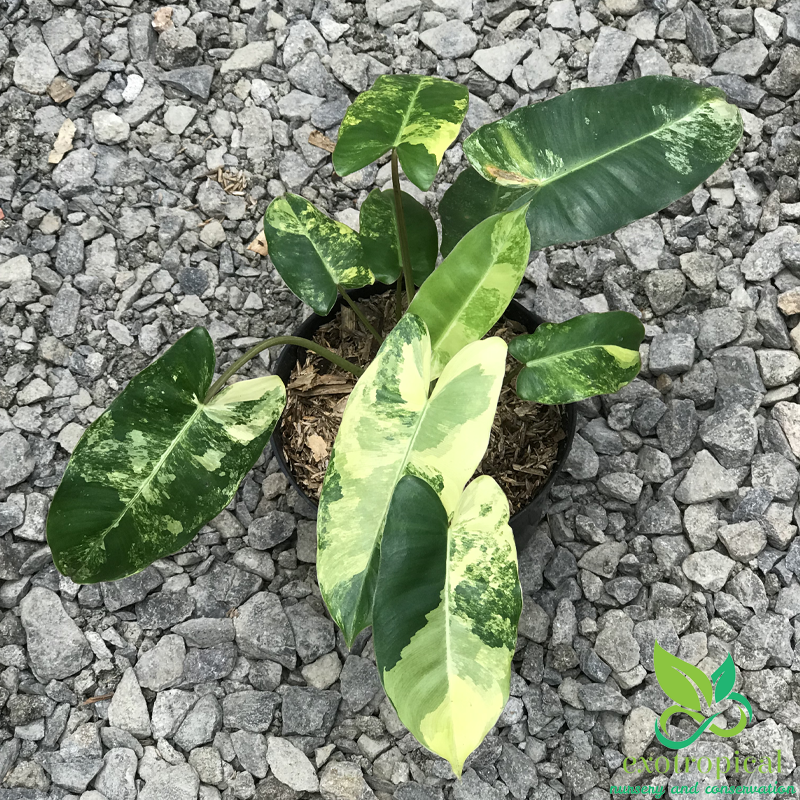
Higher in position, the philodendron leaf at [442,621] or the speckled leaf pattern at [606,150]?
the speckled leaf pattern at [606,150]

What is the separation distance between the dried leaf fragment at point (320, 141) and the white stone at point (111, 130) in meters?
0.40

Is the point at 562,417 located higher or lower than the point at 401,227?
lower

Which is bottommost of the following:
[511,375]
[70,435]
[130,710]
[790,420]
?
[790,420]

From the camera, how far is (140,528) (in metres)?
0.95

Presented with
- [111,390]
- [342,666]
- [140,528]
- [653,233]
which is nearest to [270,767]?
[342,666]

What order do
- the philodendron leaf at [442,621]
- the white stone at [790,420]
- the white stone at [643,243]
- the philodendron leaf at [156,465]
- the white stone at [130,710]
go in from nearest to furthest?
1. the philodendron leaf at [442,621]
2. the philodendron leaf at [156,465]
3. the white stone at [130,710]
4. the white stone at [790,420]
5. the white stone at [643,243]

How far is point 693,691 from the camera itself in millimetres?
1240

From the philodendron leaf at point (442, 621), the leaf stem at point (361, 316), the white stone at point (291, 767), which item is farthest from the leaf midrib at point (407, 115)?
the white stone at point (291, 767)

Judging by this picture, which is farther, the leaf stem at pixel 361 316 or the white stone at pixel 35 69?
the white stone at pixel 35 69

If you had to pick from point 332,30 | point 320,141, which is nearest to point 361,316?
point 320,141

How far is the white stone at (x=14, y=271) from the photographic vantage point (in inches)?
61.5

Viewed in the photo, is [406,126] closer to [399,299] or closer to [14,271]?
[399,299]

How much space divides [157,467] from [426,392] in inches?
13.7

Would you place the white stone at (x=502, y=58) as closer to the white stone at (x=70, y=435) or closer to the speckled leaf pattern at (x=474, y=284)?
the speckled leaf pattern at (x=474, y=284)
